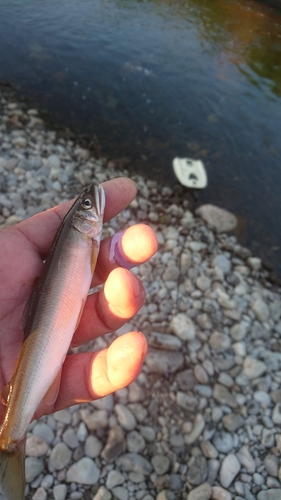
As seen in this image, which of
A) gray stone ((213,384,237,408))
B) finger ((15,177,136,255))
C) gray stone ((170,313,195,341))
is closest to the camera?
finger ((15,177,136,255))

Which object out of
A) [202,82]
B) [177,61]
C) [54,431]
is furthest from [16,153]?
[177,61]

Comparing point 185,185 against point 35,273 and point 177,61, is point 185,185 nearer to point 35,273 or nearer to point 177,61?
point 35,273

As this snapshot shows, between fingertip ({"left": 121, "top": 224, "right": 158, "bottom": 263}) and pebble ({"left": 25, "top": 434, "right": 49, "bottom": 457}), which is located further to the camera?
pebble ({"left": 25, "top": 434, "right": 49, "bottom": 457})

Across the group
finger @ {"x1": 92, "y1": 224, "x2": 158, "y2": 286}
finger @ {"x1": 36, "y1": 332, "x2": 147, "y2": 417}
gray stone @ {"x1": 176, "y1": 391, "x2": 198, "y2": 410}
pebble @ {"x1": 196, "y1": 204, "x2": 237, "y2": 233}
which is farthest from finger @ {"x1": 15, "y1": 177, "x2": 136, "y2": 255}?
pebble @ {"x1": 196, "y1": 204, "x2": 237, "y2": 233}

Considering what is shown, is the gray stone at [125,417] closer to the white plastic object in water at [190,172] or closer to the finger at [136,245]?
the finger at [136,245]

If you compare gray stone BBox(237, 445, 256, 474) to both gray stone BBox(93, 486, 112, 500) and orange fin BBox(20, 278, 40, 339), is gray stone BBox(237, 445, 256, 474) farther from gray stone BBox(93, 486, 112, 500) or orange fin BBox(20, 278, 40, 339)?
orange fin BBox(20, 278, 40, 339)

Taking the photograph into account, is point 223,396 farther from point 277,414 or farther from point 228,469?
point 228,469

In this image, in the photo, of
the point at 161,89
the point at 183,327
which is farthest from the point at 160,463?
the point at 161,89

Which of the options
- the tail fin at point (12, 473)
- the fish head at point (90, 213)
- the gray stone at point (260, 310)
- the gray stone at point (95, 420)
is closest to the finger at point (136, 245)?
the fish head at point (90, 213)
